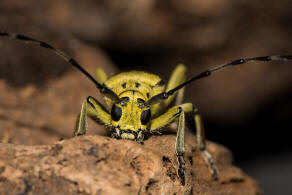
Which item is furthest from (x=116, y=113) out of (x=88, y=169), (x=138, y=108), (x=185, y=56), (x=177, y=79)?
(x=185, y=56)

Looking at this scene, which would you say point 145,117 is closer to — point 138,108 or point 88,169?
point 138,108

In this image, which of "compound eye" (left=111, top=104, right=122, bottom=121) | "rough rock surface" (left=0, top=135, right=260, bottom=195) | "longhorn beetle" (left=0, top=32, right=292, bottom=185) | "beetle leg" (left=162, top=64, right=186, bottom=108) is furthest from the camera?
"beetle leg" (left=162, top=64, right=186, bottom=108)

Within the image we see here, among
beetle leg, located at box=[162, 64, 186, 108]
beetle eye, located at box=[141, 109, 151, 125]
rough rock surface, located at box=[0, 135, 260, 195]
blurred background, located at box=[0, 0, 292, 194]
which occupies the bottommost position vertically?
rough rock surface, located at box=[0, 135, 260, 195]

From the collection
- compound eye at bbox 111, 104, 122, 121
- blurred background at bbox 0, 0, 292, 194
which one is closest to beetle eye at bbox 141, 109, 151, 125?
compound eye at bbox 111, 104, 122, 121

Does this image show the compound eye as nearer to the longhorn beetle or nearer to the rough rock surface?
the longhorn beetle

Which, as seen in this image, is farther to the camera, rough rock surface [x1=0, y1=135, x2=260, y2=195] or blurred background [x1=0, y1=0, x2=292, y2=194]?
blurred background [x1=0, y1=0, x2=292, y2=194]

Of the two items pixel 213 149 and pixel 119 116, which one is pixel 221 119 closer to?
pixel 213 149
